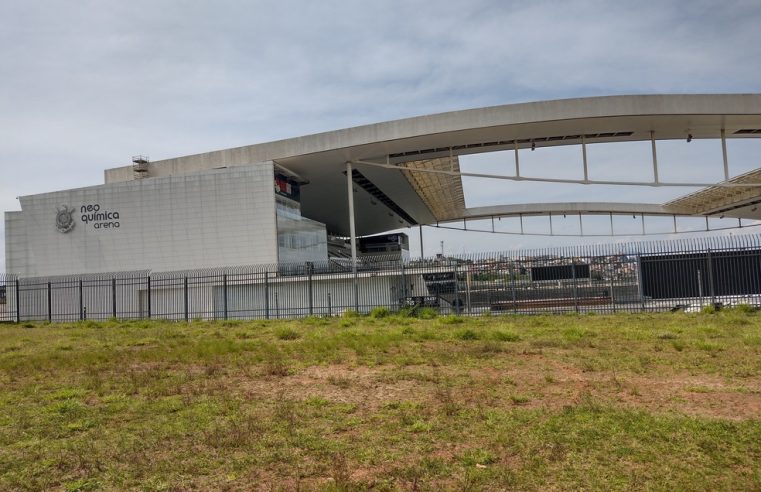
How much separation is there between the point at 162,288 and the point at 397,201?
21876 millimetres

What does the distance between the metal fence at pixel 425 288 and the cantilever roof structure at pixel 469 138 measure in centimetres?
447

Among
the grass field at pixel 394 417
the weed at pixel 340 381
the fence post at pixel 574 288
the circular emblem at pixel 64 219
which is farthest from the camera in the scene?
the circular emblem at pixel 64 219

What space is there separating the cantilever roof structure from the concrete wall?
1.80 metres

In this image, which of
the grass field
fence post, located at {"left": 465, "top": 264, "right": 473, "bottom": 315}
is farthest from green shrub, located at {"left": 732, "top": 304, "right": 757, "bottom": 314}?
fence post, located at {"left": 465, "top": 264, "right": 473, "bottom": 315}

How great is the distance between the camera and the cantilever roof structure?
2452cm

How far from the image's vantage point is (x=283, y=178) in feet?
104

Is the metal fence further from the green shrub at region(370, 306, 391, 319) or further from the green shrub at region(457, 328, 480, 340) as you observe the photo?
the green shrub at region(457, 328, 480, 340)

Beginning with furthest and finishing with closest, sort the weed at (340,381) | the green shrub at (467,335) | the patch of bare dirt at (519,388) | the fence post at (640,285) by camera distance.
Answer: the fence post at (640,285) → the green shrub at (467,335) → the weed at (340,381) → the patch of bare dirt at (519,388)

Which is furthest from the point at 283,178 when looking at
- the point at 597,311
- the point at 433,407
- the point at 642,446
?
the point at 642,446

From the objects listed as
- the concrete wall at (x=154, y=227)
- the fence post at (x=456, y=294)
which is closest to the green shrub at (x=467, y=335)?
the fence post at (x=456, y=294)

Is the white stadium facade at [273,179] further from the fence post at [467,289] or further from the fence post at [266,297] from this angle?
the fence post at [467,289]

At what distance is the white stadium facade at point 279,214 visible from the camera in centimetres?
2450

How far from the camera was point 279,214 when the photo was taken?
97.8 feet

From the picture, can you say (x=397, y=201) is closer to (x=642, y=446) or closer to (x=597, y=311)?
(x=597, y=311)
